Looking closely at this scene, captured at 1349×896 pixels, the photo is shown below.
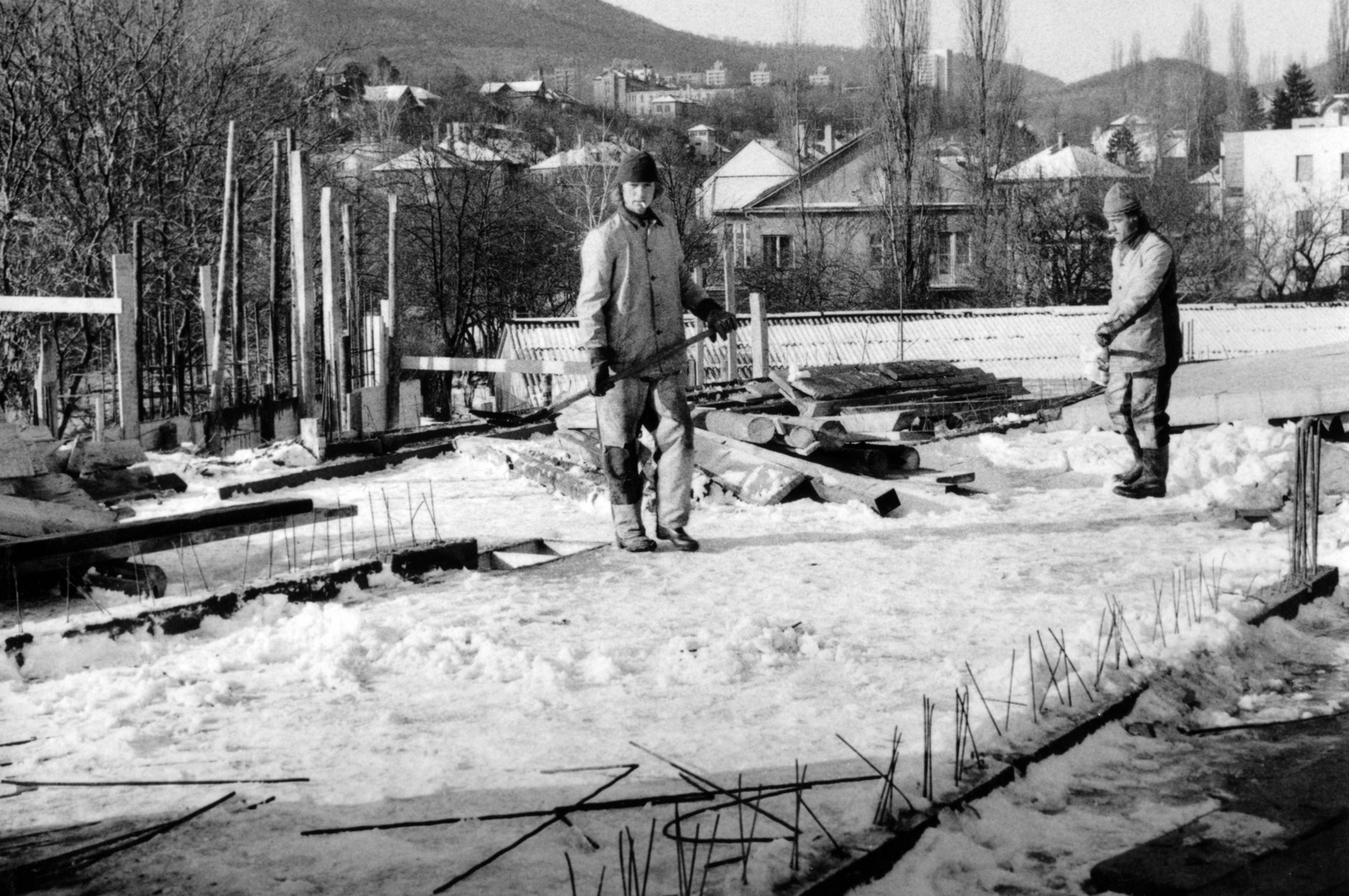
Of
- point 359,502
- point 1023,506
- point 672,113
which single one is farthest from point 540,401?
point 672,113

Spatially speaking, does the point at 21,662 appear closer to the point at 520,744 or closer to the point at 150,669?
the point at 150,669

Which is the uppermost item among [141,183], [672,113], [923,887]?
[672,113]

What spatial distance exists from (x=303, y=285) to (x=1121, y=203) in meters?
7.46

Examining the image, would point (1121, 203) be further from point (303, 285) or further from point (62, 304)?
point (62, 304)

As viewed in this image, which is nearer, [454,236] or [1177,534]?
[1177,534]

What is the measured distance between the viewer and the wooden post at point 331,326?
1338cm

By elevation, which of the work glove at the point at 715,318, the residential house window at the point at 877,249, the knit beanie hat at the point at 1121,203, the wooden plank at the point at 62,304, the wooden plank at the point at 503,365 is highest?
the residential house window at the point at 877,249

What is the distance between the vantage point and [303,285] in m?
13.2

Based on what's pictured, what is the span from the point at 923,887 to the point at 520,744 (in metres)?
1.47

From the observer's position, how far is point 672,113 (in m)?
131

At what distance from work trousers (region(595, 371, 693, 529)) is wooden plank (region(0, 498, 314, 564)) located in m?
1.70

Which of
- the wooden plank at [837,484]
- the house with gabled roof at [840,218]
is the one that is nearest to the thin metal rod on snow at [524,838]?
the wooden plank at [837,484]

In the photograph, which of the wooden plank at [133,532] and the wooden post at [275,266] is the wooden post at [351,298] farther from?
the wooden plank at [133,532]

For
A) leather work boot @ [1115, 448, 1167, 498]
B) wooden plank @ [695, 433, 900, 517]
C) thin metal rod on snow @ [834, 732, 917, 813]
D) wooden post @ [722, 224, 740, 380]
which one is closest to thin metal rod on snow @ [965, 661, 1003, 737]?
thin metal rod on snow @ [834, 732, 917, 813]
